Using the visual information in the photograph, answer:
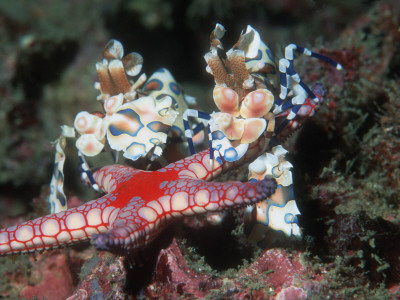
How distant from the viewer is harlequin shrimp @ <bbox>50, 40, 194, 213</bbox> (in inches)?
108

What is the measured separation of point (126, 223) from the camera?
6.44 feet

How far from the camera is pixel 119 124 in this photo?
2764 millimetres

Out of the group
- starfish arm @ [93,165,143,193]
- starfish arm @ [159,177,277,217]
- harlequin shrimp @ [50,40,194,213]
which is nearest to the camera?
starfish arm @ [159,177,277,217]

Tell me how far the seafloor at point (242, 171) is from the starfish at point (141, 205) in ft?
1.12

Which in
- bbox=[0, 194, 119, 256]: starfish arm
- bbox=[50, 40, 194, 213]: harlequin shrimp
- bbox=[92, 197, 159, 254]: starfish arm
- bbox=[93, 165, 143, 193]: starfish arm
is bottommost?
bbox=[92, 197, 159, 254]: starfish arm

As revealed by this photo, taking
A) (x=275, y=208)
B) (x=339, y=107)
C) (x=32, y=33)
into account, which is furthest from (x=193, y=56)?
(x=275, y=208)

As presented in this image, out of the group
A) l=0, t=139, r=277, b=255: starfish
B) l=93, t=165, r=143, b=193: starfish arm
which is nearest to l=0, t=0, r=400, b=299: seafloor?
l=0, t=139, r=277, b=255: starfish

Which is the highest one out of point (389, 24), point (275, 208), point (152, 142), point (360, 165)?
point (389, 24)

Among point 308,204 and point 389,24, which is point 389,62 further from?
point 308,204

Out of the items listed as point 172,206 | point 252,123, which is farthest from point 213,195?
point 252,123

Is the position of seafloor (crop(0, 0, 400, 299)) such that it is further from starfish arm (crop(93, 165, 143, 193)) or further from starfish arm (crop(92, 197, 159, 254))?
starfish arm (crop(93, 165, 143, 193))

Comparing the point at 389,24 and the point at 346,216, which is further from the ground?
the point at 389,24

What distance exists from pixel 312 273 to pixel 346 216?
2.13 feet

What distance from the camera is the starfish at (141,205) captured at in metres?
1.94
